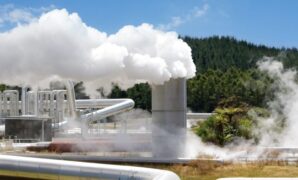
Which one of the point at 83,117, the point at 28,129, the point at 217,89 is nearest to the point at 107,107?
the point at 83,117

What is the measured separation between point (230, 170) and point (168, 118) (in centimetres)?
351

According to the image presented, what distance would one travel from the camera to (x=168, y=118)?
20000 mm

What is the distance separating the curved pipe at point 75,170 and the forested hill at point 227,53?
100632mm

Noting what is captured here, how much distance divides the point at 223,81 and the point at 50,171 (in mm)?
68132

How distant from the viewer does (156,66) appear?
19.9 meters

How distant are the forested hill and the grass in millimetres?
92932

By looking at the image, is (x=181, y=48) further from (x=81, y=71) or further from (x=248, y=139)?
(x=248, y=139)

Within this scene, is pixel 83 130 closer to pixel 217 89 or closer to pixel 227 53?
pixel 217 89

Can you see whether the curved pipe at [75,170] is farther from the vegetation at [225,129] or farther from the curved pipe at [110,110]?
the curved pipe at [110,110]

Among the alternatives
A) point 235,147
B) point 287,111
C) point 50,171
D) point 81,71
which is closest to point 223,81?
point 287,111

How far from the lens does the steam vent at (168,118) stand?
65.2ft

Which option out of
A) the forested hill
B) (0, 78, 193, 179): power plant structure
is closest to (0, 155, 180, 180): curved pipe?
(0, 78, 193, 179): power plant structure

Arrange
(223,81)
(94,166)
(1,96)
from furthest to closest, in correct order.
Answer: (223,81), (1,96), (94,166)

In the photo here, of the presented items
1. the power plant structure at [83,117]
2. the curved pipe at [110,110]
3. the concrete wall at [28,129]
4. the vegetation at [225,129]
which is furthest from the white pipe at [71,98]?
the vegetation at [225,129]
